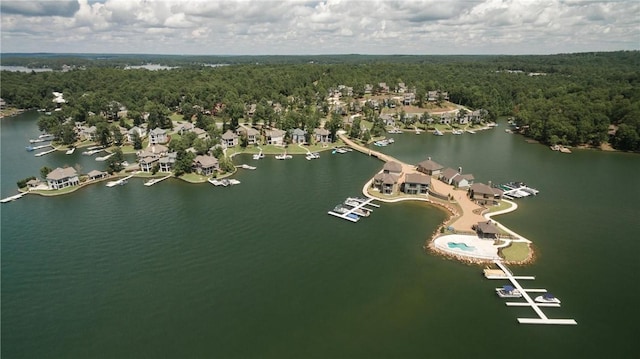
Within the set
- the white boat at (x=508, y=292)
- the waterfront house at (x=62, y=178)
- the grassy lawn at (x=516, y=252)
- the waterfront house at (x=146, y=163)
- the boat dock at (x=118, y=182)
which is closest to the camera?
the white boat at (x=508, y=292)

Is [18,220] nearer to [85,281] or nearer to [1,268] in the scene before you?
[1,268]

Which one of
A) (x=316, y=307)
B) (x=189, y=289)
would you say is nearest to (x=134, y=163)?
(x=189, y=289)

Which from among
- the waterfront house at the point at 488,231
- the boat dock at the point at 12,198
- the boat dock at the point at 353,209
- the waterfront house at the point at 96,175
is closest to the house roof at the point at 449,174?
the boat dock at the point at 353,209

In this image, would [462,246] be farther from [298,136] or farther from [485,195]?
[298,136]

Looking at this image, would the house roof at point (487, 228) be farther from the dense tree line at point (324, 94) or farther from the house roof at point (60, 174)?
the house roof at point (60, 174)

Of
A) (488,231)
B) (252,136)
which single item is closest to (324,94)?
(252,136)

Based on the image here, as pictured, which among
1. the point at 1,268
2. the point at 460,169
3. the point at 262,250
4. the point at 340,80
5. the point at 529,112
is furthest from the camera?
the point at 340,80

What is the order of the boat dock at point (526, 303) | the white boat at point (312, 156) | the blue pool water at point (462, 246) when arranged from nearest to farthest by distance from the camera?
the boat dock at point (526, 303) < the blue pool water at point (462, 246) < the white boat at point (312, 156)
